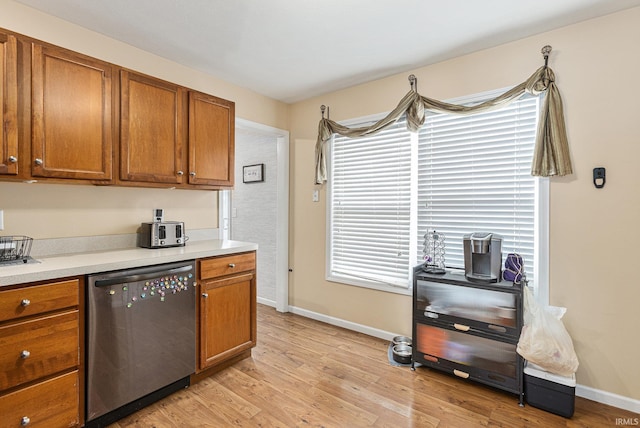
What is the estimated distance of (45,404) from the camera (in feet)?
5.22

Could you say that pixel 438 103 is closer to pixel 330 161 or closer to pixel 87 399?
pixel 330 161

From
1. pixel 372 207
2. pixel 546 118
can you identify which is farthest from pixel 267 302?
pixel 546 118

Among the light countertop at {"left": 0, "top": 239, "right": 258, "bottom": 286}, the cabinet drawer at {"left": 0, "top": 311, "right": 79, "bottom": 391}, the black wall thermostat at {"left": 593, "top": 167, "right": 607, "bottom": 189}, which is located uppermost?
the black wall thermostat at {"left": 593, "top": 167, "right": 607, "bottom": 189}

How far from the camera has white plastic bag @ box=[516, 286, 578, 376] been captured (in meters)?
1.95

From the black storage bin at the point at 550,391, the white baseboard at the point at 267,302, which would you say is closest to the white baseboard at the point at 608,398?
the black storage bin at the point at 550,391

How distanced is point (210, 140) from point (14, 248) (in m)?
1.51

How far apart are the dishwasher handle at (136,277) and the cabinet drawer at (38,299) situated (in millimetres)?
118

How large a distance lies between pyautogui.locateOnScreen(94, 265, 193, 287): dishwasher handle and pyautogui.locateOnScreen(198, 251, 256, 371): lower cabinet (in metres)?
0.18

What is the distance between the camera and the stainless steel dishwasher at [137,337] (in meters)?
1.76

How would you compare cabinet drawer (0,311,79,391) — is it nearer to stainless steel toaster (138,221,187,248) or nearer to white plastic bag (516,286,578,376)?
stainless steel toaster (138,221,187,248)

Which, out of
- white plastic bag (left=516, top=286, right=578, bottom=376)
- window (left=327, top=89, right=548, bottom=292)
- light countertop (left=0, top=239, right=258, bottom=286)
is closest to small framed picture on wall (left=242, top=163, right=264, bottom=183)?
window (left=327, top=89, right=548, bottom=292)

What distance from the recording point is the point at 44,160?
73.0 inches

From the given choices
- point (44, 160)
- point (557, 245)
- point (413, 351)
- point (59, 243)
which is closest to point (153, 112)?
point (44, 160)

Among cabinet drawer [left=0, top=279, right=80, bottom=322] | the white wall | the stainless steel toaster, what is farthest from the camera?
the white wall
